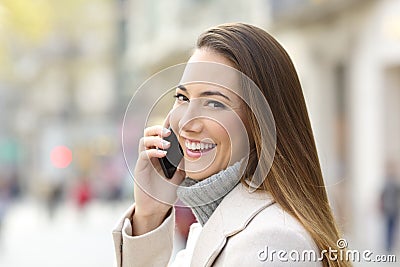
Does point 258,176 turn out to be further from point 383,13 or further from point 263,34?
point 383,13

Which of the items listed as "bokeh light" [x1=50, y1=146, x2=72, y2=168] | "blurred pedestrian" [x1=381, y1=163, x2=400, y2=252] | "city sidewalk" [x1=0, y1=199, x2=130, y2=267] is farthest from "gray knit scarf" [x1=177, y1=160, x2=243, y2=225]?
"bokeh light" [x1=50, y1=146, x2=72, y2=168]

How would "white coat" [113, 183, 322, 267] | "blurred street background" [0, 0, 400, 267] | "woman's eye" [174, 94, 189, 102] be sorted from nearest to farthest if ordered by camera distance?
"white coat" [113, 183, 322, 267], "woman's eye" [174, 94, 189, 102], "blurred street background" [0, 0, 400, 267]

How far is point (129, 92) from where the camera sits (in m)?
49.6

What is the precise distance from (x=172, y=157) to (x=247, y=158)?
0.24 metres

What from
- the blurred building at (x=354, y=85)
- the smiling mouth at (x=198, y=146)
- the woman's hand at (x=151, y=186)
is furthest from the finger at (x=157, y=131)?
the blurred building at (x=354, y=85)

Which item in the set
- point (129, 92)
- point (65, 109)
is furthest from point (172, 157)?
point (65, 109)

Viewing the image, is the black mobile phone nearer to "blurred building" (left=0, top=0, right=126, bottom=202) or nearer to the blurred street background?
the blurred street background

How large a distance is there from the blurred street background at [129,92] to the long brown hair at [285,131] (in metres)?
0.36

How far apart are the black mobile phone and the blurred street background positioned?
13 cm

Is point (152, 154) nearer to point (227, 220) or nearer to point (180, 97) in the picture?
point (180, 97)

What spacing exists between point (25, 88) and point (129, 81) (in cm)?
717

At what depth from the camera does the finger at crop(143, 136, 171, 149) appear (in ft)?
8.07

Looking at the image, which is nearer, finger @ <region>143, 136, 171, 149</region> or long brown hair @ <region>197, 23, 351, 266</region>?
long brown hair @ <region>197, 23, 351, 266</region>

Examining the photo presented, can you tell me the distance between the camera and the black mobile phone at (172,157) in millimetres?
2459
